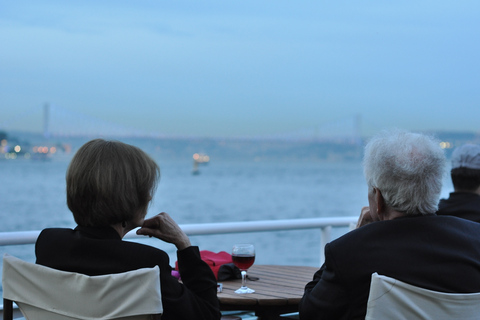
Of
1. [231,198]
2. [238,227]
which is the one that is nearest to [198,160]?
[231,198]

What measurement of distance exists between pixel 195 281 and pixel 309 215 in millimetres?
32397

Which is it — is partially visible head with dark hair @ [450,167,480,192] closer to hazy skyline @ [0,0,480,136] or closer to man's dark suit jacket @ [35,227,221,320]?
man's dark suit jacket @ [35,227,221,320]

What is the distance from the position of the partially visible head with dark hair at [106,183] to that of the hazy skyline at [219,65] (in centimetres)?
3353

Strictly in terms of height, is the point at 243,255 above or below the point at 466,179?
below

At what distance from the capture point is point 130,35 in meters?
40.0

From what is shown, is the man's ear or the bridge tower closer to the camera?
the man's ear

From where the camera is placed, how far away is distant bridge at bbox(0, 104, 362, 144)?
36469 mm

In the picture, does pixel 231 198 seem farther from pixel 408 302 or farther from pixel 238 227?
pixel 408 302

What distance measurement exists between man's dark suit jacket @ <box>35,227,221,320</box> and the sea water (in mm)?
18922

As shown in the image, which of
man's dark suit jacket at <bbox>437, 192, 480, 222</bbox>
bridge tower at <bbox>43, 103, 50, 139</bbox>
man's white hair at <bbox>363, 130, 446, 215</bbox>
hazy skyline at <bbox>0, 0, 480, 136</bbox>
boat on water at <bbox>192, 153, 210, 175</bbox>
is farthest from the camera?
boat on water at <bbox>192, 153, 210, 175</bbox>

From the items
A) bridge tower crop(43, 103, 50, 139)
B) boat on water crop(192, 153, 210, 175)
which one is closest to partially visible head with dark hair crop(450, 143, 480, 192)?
bridge tower crop(43, 103, 50, 139)

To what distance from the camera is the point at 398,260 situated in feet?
4.13

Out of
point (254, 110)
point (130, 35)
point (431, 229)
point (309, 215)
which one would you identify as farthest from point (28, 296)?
point (130, 35)

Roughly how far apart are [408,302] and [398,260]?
0.10m
